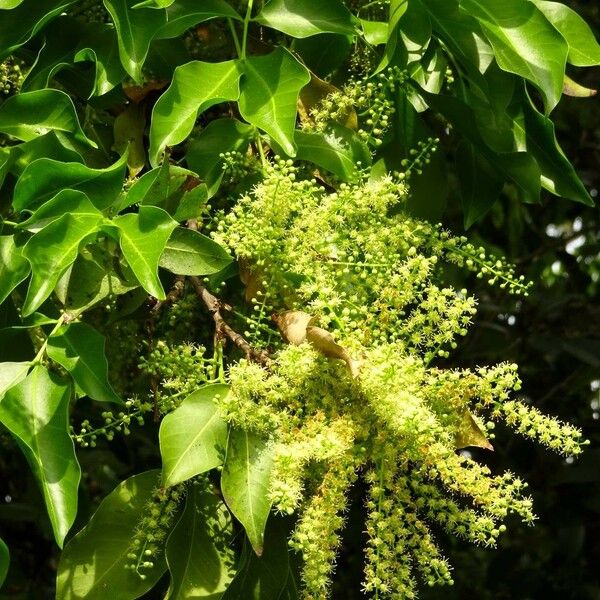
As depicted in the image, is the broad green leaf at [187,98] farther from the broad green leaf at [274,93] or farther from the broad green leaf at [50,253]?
the broad green leaf at [50,253]

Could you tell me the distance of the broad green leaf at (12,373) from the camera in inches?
47.7

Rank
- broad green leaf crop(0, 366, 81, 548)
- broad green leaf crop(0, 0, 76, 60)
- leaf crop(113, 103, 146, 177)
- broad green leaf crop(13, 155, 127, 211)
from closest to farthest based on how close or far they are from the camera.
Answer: broad green leaf crop(0, 366, 81, 548) → broad green leaf crop(13, 155, 127, 211) → broad green leaf crop(0, 0, 76, 60) → leaf crop(113, 103, 146, 177)

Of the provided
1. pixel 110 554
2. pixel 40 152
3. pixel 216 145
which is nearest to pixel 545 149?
pixel 216 145

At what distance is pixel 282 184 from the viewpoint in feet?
4.11

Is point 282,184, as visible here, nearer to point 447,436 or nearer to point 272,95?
point 272,95

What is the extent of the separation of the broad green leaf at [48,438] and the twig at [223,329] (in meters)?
0.21

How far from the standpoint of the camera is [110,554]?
1.34 m

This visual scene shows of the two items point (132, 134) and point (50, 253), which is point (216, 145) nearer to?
point (132, 134)

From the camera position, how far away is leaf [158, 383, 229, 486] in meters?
1.20

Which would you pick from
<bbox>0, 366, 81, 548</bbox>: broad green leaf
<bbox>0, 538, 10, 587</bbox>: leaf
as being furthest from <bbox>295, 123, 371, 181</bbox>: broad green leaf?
<bbox>0, 538, 10, 587</bbox>: leaf

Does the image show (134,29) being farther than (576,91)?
No

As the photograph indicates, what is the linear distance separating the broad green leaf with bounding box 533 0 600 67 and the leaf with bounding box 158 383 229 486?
0.62m

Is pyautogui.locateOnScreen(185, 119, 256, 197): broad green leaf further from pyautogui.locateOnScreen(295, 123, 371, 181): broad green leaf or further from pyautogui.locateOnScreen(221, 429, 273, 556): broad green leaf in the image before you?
pyautogui.locateOnScreen(221, 429, 273, 556): broad green leaf

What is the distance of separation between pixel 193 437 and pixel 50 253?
248mm
